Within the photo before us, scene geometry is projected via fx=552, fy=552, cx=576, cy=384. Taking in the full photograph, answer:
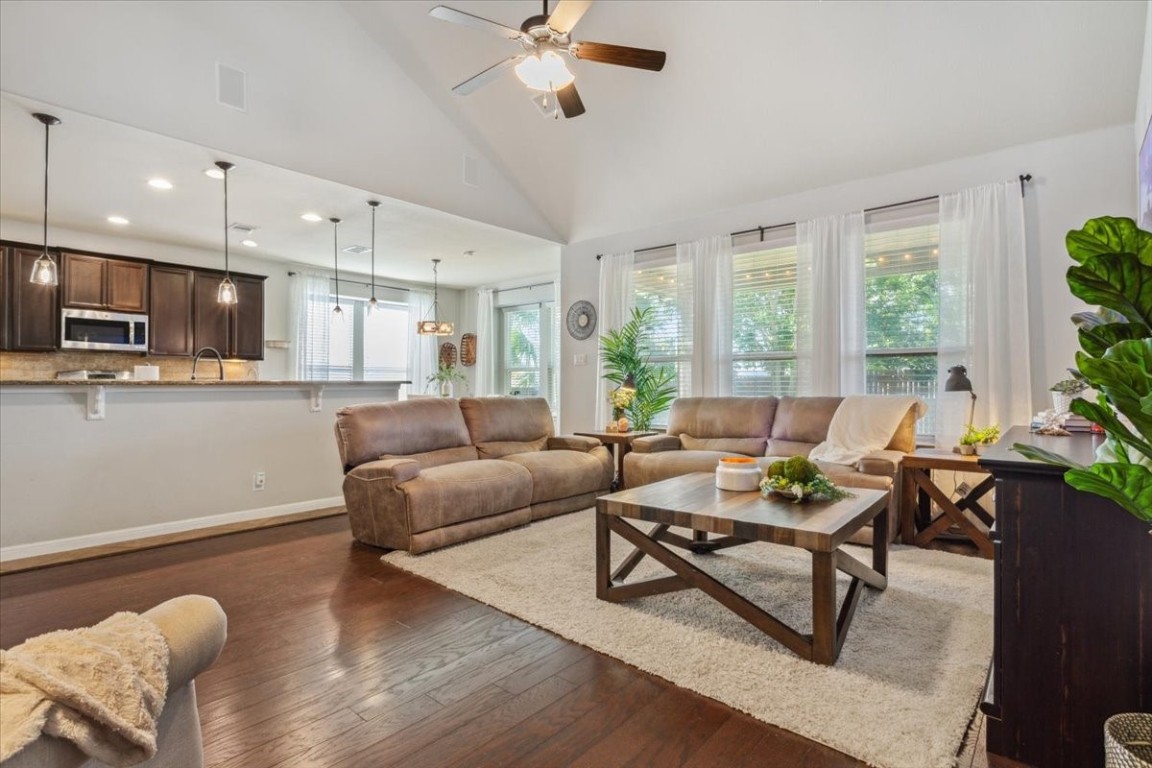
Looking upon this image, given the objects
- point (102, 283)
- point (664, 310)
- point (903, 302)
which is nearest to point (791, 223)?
point (903, 302)

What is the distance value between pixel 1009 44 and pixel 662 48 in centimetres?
218

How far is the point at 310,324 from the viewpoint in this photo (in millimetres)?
7477

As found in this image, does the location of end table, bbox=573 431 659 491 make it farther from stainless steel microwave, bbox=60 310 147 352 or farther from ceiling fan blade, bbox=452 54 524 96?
stainless steel microwave, bbox=60 310 147 352

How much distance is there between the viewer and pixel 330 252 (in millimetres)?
6766

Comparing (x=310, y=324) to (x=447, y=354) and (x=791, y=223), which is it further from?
(x=791, y=223)

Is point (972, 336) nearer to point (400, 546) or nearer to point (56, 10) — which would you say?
point (400, 546)

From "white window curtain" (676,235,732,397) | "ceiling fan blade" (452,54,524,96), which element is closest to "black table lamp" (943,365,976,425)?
"white window curtain" (676,235,732,397)

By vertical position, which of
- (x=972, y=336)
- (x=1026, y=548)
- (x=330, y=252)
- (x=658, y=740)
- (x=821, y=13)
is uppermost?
(x=821, y=13)

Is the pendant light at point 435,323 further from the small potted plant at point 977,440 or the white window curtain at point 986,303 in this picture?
the small potted plant at point 977,440

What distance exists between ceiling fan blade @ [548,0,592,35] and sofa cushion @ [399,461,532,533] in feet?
8.44

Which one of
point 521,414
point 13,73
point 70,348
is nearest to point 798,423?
point 521,414

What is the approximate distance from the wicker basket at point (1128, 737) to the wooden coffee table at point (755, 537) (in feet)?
2.58

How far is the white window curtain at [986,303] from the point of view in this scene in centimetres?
373

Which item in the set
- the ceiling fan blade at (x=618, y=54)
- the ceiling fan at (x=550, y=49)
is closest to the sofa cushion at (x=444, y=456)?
the ceiling fan at (x=550, y=49)
